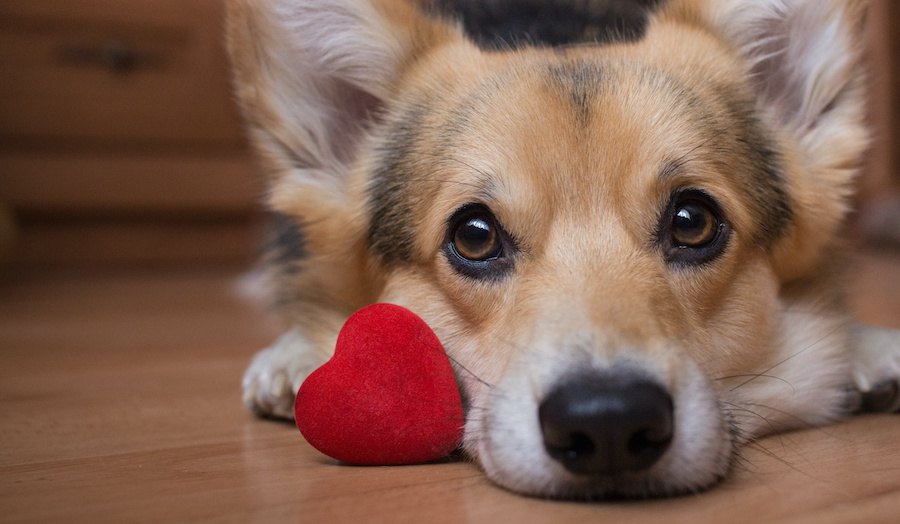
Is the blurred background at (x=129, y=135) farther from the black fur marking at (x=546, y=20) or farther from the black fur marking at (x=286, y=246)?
the black fur marking at (x=546, y=20)

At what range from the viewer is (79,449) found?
178 centimetres

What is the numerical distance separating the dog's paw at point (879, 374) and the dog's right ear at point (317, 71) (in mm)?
1246

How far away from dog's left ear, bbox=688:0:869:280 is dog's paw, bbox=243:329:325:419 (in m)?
1.13

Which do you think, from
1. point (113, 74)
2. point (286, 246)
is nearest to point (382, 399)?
point (286, 246)

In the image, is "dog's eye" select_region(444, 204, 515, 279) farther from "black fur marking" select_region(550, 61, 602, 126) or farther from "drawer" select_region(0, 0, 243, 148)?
"drawer" select_region(0, 0, 243, 148)

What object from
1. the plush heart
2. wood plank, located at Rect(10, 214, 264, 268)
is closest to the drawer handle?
wood plank, located at Rect(10, 214, 264, 268)

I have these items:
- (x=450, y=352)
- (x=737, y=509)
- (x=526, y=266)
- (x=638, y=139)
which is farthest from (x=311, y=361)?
(x=737, y=509)

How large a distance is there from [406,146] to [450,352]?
51cm

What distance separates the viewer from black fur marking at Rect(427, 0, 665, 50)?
2.37 metres

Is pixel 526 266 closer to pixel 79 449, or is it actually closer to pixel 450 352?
pixel 450 352

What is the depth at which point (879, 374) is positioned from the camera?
2.01 meters

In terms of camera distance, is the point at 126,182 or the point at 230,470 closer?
the point at 230,470

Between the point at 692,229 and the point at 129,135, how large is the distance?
4734 mm

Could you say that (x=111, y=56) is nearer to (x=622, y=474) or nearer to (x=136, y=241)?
(x=136, y=241)
